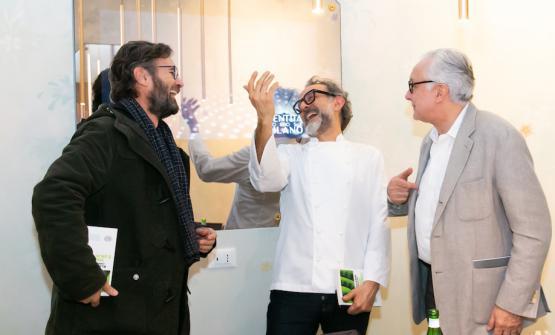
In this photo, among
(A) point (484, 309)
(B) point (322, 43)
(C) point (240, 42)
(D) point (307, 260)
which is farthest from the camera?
(B) point (322, 43)

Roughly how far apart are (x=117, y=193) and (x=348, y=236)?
99 cm

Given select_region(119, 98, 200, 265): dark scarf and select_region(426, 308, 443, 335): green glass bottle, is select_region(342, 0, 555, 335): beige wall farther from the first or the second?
select_region(426, 308, 443, 335): green glass bottle

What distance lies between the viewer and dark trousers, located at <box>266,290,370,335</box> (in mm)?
2297

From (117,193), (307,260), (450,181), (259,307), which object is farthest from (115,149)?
(259,307)

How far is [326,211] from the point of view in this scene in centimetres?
237

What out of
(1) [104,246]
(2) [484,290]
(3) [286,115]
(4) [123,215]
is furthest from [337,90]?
(1) [104,246]

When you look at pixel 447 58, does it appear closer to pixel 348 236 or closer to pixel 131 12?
pixel 348 236

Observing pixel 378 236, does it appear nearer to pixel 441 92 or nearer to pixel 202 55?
pixel 441 92

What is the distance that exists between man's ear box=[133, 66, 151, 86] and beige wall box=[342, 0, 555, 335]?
130cm

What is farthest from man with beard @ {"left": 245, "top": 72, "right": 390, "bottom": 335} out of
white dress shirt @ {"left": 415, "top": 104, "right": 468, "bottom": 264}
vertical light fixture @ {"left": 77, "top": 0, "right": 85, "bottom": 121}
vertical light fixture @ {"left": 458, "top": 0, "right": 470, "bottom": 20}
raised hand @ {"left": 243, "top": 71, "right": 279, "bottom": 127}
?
vertical light fixture @ {"left": 458, "top": 0, "right": 470, "bottom": 20}

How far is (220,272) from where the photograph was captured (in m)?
2.69

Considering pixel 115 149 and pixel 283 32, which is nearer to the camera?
pixel 115 149

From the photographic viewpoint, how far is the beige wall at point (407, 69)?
299cm

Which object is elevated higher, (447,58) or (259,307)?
(447,58)
